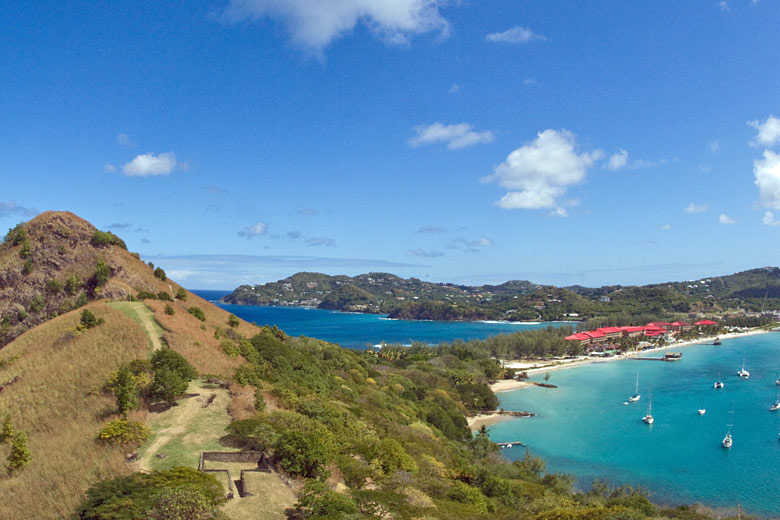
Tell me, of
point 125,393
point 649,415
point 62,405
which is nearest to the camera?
point 125,393

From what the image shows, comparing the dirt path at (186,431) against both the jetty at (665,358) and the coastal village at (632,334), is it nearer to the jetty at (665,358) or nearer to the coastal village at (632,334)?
the coastal village at (632,334)

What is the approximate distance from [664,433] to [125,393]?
65.7 meters

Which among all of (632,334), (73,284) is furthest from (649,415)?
(632,334)

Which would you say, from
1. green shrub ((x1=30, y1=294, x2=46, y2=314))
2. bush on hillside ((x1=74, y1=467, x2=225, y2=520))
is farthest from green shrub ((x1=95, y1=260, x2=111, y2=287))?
bush on hillside ((x1=74, y1=467, x2=225, y2=520))

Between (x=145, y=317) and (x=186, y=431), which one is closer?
(x=186, y=431)

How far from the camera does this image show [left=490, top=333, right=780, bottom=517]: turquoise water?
4631 centimetres

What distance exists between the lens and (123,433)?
20984 millimetres


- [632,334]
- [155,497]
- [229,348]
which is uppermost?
[229,348]

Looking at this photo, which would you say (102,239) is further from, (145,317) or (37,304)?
(145,317)

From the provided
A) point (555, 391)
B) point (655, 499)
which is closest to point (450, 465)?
point (655, 499)

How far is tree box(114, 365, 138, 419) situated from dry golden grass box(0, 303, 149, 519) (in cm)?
82

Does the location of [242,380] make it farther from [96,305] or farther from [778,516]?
[778,516]

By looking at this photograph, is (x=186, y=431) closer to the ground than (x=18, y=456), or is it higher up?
higher up

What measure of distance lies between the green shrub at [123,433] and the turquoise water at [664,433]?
39.2m
